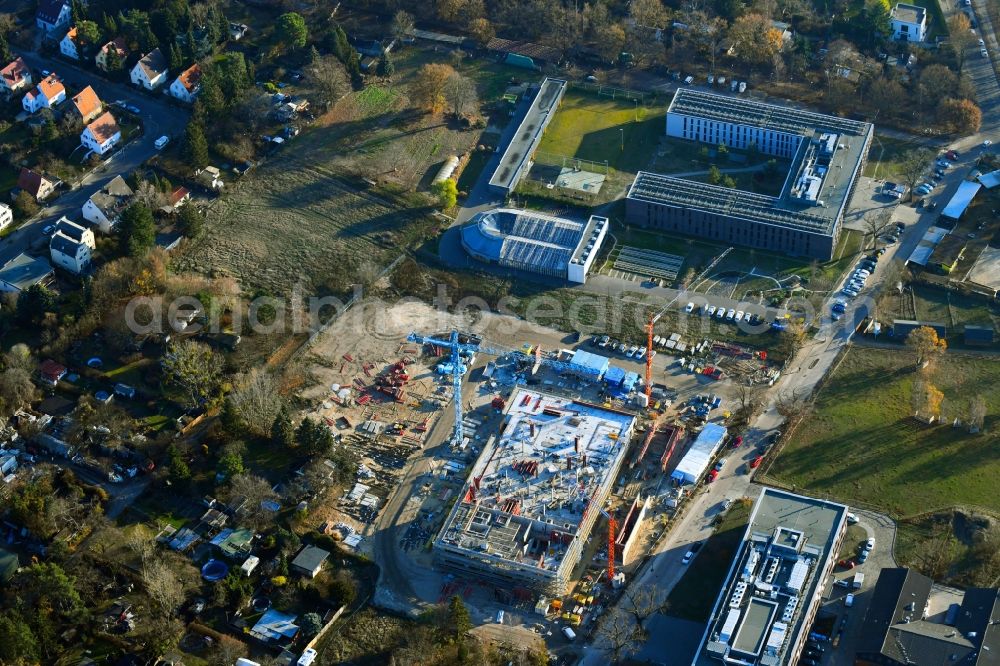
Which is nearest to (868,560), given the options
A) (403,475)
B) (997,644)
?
(997,644)

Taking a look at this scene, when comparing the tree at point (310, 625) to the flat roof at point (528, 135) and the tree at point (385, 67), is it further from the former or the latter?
the tree at point (385, 67)

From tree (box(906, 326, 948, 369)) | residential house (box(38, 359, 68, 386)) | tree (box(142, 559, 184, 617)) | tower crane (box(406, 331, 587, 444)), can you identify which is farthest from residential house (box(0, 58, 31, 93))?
tree (box(906, 326, 948, 369))

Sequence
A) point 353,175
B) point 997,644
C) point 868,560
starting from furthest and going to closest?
point 353,175 → point 868,560 → point 997,644

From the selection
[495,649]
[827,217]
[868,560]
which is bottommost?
[495,649]

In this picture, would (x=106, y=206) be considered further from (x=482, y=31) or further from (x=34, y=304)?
(x=482, y=31)

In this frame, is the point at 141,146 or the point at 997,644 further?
the point at 141,146

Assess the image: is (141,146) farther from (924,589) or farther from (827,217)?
(924,589)

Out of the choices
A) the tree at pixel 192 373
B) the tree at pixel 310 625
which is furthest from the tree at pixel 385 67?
the tree at pixel 310 625
